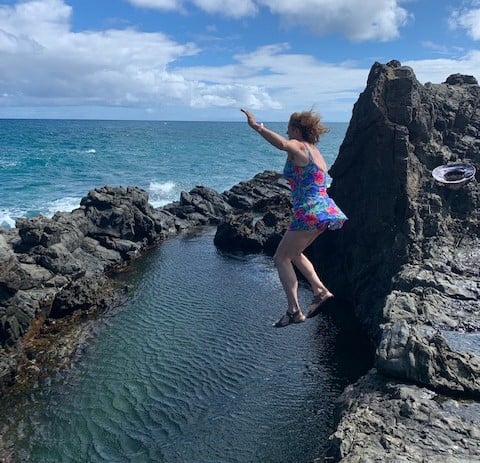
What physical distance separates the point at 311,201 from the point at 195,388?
13831mm

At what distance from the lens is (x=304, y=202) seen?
8844mm

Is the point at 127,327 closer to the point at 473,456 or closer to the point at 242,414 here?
the point at 242,414

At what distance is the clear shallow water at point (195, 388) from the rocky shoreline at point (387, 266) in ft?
8.11

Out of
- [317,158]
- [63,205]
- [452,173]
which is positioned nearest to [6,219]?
[63,205]

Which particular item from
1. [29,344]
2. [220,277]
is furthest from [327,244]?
[29,344]

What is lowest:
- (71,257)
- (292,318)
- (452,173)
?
(71,257)

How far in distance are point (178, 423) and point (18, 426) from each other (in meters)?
5.72

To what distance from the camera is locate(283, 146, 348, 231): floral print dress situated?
A: 8727 mm

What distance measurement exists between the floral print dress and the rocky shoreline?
536 cm

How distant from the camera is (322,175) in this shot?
8820 millimetres

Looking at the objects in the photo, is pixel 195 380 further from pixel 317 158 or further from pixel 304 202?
pixel 317 158

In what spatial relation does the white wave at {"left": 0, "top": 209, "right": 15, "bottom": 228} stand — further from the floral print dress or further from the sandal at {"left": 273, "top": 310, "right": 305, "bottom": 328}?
the floral print dress

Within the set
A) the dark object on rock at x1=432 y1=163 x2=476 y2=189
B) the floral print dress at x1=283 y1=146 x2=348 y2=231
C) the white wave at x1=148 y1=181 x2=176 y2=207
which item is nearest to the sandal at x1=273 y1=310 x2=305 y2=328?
the floral print dress at x1=283 y1=146 x2=348 y2=231

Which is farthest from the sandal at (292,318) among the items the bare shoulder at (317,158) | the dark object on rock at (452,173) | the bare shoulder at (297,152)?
the dark object on rock at (452,173)
